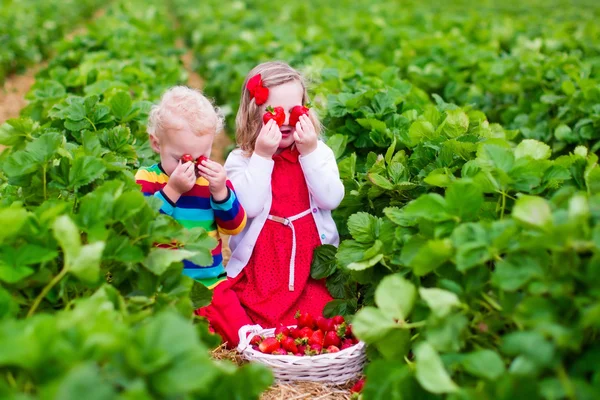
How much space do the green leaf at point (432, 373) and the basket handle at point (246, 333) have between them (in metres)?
1.33

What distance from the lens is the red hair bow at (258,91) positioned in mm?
3322

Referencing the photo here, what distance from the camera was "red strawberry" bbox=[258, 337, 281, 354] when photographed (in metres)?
2.95

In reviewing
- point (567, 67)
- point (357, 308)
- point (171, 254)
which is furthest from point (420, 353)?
point (567, 67)

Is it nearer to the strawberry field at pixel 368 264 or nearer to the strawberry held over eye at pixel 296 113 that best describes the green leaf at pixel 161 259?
the strawberry field at pixel 368 264

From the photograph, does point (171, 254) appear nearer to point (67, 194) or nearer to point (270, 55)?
point (67, 194)

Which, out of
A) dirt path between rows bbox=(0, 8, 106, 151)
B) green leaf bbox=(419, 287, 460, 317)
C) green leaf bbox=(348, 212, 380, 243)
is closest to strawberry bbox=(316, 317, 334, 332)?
green leaf bbox=(348, 212, 380, 243)

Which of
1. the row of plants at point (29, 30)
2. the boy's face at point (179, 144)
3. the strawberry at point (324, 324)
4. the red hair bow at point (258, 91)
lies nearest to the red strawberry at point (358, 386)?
the strawberry at point (324, 324)

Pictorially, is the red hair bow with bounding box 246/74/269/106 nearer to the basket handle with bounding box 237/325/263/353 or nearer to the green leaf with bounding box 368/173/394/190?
the green leaf with bounding box 368/173/394/190

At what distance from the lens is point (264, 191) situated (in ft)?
10.8

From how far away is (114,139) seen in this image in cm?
339

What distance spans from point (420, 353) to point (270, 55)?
5.89 m

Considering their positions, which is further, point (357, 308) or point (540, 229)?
point (357, 308)

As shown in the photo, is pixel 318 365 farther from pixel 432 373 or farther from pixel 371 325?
pixel 432 373

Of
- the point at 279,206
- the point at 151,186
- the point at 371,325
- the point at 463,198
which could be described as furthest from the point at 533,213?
the point at 151,186
